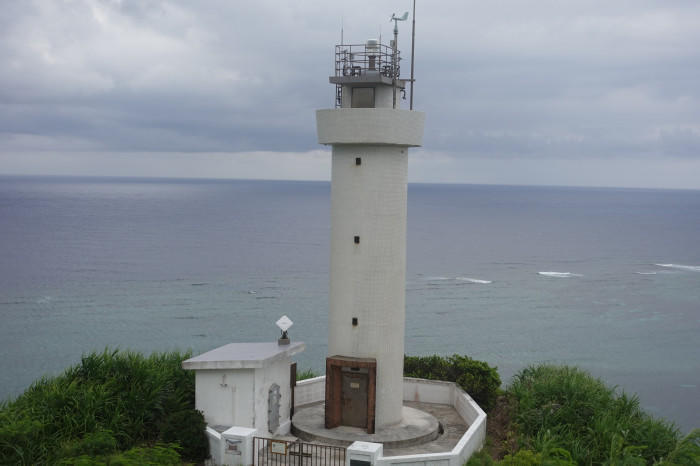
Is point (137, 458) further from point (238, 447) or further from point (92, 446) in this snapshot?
point (238, 447)

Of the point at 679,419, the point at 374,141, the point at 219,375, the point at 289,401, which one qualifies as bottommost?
the point at 679,419

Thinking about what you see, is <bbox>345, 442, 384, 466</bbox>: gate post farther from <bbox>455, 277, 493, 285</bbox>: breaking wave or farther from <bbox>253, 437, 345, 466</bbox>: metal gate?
<bbox>455, 277, 493, 285</bbox>: breaking wave

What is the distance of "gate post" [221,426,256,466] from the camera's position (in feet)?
48.3

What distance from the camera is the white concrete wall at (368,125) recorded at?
16828 mm

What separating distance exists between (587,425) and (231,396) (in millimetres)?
8979

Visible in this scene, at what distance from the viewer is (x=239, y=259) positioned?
87.8 metres

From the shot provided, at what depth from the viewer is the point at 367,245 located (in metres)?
17.4

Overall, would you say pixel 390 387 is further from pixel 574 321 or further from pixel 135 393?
pixel 574 321

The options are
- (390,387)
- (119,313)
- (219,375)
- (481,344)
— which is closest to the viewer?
(219,375)

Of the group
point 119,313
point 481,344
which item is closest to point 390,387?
point 481,344

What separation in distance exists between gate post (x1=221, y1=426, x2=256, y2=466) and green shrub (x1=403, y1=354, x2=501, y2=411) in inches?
310

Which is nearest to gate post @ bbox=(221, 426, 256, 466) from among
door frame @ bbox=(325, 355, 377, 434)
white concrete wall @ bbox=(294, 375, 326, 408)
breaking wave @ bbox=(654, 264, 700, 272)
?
door frame @ bbox=(325, 355, 377, 434)

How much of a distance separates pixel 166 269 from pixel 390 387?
64347 mm

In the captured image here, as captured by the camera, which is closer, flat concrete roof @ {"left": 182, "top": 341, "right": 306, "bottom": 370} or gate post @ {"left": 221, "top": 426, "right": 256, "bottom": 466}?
gate post @ {"left": 221, "top": 426, "right": 256, "bottom": 466}
